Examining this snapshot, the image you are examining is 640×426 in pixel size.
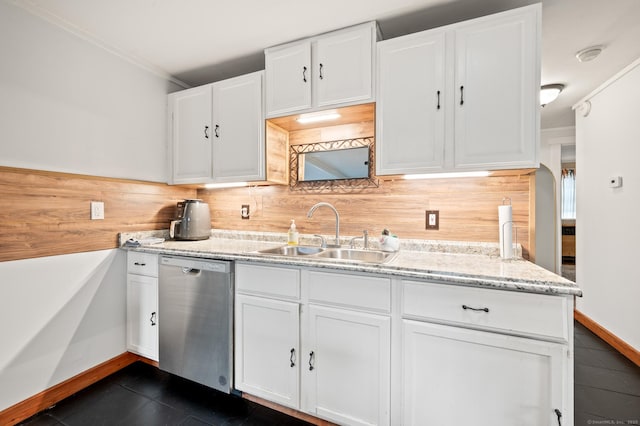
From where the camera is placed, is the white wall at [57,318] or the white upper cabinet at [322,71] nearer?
the white wall at [57,318]

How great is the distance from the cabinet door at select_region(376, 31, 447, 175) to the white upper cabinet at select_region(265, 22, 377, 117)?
0.11m

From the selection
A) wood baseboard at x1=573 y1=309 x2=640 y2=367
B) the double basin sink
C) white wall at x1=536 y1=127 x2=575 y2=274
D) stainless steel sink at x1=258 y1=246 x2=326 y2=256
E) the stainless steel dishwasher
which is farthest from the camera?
white wall at x1=536 y1=127 x2=575 y2=274

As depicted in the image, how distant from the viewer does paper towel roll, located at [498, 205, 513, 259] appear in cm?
153

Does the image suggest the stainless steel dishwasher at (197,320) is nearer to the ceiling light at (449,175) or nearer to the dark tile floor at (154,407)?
the dark tile floor at (154,407)

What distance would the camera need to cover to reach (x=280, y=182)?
85.7 inches

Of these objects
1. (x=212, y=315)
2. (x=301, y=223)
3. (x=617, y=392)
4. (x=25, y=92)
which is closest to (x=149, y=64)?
(x=25, y=92)

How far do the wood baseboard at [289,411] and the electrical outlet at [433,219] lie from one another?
132cm

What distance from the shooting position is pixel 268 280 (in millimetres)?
1597

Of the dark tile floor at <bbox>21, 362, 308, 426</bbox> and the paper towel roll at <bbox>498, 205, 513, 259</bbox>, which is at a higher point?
the paper towel roll at <bbox>498, 205, 513, 259</bbox>

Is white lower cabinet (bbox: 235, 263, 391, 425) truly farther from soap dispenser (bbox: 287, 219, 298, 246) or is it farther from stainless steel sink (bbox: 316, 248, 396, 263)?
soap dispenser (bbox: 287, 219, 298, 246)

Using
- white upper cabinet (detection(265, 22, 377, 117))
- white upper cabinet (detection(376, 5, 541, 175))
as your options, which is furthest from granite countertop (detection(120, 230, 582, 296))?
white upper cabinet (detection(265, 22, 377, 117))

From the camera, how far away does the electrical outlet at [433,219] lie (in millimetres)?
1845

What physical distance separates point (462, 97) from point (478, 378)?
1.40 metres

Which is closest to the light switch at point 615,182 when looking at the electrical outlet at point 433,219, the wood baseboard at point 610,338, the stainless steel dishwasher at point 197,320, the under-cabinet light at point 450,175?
the wood baseboard at point 610,338
